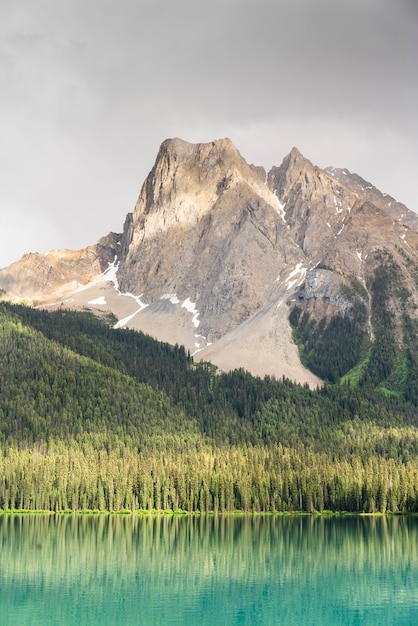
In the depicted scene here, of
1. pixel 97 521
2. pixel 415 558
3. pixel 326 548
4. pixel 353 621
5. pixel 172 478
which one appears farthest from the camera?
pixel 172 478

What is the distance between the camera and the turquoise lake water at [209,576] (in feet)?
209

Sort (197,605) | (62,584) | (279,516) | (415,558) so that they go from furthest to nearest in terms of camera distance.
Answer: (279,516) → (415,558) → (62,584) → (197,605)

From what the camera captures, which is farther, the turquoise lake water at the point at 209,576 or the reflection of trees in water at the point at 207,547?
the reflection of trees in water at the point at 207,547

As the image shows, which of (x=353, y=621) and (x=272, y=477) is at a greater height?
(x=272, y=477)

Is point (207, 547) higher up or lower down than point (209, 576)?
higher up

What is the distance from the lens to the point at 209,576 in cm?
8131

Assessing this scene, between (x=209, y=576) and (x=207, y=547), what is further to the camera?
(x=207, y=547)

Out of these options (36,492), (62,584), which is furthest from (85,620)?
(36,492)

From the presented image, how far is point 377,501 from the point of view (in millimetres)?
170125

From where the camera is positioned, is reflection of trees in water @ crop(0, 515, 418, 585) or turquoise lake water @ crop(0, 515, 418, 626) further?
reflection of trees in water @ crop(0, 515, 418, 585)

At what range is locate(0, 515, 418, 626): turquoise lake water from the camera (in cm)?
6375

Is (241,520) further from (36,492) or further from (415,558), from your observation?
(415,558)

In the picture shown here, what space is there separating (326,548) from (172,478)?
259 ft

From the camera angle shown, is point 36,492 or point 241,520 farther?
point 36,492
